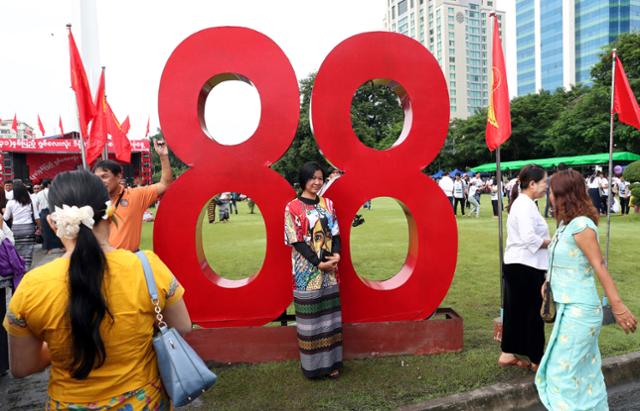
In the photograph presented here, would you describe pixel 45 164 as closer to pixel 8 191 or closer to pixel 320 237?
pixel 8 191

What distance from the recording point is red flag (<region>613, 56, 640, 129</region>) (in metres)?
5.37

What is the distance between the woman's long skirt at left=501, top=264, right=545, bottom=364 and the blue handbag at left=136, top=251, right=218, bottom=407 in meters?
2.78

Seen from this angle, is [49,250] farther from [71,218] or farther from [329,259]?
[71,218]

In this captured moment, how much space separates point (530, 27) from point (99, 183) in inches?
3713

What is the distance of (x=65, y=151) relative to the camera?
24484 millimetres

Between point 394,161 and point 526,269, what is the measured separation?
141cm

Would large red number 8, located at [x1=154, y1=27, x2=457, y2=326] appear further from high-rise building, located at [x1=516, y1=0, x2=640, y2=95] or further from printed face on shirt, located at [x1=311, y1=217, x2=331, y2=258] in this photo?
high-rise building, located at [x1=516, y1=0, x2=640, y2=95]

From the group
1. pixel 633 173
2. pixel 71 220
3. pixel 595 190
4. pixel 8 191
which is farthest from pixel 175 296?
pixel 595 190

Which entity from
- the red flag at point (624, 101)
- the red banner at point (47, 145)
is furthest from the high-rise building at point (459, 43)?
the red flag at point (624, 101)

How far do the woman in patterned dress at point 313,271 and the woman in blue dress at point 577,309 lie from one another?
156cm

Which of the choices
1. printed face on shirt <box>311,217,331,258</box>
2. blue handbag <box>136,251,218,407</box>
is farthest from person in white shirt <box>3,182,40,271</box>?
blue handbag <box>136,251,218,407</box>

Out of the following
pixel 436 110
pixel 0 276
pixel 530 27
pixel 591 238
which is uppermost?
pixel 530 27

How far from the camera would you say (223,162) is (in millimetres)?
4129

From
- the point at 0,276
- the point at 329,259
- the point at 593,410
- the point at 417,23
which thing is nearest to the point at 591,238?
the point at 593,410
